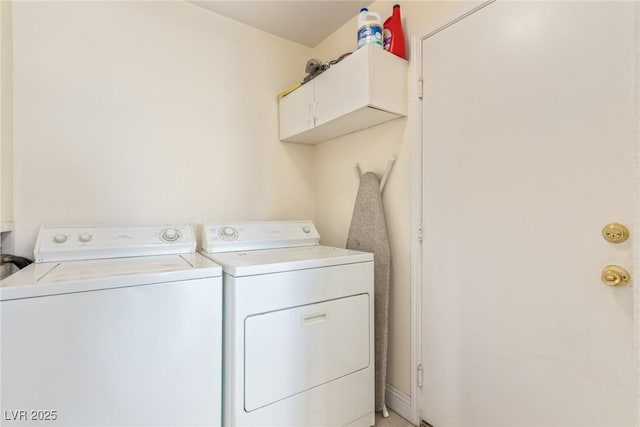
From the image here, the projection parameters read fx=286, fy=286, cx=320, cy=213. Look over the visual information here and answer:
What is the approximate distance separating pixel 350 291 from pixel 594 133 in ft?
3.86

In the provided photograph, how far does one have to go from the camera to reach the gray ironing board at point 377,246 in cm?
166

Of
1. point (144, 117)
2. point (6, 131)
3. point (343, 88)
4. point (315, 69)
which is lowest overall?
point (6, 131)

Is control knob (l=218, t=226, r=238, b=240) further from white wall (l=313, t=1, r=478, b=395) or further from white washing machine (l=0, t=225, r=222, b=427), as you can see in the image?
white wall (l=313, t=1, r=478, b=395)

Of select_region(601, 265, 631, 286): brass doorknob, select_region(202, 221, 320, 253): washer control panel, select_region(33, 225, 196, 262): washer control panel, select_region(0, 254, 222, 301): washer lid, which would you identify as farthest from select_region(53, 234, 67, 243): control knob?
select_region(601, 265, 631, 286): brass doorknob

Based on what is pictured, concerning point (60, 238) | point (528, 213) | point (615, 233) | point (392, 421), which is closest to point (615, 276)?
point (615, 233)

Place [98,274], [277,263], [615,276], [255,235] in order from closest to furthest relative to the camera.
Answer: [615,276] < [98,274] < [277,263] < [255,235]

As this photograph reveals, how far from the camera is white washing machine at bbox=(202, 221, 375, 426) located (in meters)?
1.21

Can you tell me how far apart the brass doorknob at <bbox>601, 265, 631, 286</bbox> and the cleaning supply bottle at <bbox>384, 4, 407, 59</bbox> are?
1364 millimetres

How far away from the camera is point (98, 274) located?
1.09 meters

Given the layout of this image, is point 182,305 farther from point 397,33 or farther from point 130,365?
point 397,33

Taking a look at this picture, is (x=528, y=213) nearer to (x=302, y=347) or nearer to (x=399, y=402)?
(x=302, y=347)

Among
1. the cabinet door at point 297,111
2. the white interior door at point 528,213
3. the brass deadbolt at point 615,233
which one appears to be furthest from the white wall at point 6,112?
the brass deadbolt at point 615,233

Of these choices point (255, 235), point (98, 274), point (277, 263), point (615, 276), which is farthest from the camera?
point (255, 235)

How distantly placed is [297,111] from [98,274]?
60.0 inches
